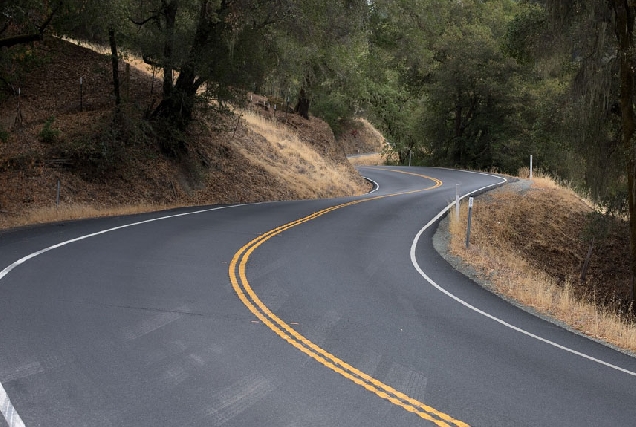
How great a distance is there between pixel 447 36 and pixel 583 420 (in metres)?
44.2

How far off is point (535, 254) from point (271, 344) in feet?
54.4

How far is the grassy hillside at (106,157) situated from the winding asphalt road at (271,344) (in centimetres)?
660

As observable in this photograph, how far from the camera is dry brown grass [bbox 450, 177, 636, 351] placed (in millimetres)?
11414

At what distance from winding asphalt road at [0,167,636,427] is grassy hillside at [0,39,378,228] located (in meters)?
6.60

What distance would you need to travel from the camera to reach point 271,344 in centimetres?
836

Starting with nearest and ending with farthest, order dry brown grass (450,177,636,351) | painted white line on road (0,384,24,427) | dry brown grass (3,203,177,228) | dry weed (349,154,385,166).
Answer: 1. painted white line on road (0,384,24,427)
2. dry brown grass (450,177,636,351)
3. dry brown grass (3,203,177,228)
4. dry weed (349,154,385,166)

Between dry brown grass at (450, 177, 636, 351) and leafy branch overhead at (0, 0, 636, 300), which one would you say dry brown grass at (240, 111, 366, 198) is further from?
dry brown grass at (450, 177, 636, 351)

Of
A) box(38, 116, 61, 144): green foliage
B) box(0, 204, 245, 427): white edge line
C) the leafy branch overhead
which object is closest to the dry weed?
the leafy branch overhead

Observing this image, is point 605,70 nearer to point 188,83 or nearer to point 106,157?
point 188,83

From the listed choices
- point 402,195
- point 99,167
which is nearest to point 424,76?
point 402,195

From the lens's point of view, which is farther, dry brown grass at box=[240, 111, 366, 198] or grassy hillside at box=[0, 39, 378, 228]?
dry brown grass at box=[240, 111, 366, 198]

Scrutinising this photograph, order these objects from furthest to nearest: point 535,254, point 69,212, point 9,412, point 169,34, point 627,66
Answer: point 535,254 → point 169,34 → point 69,212 → point 627,66 → point 9,412

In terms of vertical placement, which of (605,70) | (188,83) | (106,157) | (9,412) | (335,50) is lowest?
(9,412)

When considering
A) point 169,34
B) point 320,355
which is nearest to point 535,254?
point 169,34
